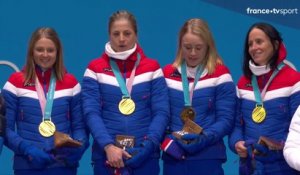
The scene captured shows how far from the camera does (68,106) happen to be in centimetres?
408

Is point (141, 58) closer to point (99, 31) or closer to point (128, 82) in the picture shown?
point (128, 82)

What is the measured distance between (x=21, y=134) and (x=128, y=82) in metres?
0.74

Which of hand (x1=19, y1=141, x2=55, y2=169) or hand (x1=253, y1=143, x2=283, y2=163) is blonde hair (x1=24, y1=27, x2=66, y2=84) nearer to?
hand (x1=19, y1=141, x2=55, y2=169)

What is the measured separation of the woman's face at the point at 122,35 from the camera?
4.04 metres

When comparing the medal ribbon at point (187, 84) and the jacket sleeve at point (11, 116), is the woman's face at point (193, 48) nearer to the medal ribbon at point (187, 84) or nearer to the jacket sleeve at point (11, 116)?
the medal ribbon at point (187, 84)

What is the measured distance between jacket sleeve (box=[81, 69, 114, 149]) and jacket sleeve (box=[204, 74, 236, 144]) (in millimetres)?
631

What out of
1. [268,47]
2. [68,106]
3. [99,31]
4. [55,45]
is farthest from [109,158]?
[99,31]

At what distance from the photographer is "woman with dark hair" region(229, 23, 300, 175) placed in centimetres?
383

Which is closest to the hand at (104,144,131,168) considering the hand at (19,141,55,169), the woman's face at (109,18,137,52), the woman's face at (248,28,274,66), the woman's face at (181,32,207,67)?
the hand at (19,141,55,169)

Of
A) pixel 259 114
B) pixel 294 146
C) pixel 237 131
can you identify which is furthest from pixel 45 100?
pixel 294 146

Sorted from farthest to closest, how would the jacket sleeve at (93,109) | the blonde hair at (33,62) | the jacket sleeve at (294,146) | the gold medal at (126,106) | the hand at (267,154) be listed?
the blonde hair at (33,62) < the gold medal at (126,106) < the jacket sleeve at (93,109) < the hand at (267,154) < the jacket sleeve at (294,146)

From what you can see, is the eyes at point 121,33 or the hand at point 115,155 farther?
the eyes at point 121,33

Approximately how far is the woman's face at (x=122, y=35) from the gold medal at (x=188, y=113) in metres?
0.52

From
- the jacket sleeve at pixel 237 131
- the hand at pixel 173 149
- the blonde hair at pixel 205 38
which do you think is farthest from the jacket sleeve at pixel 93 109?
the jacket sleeve at pixel 237 131
